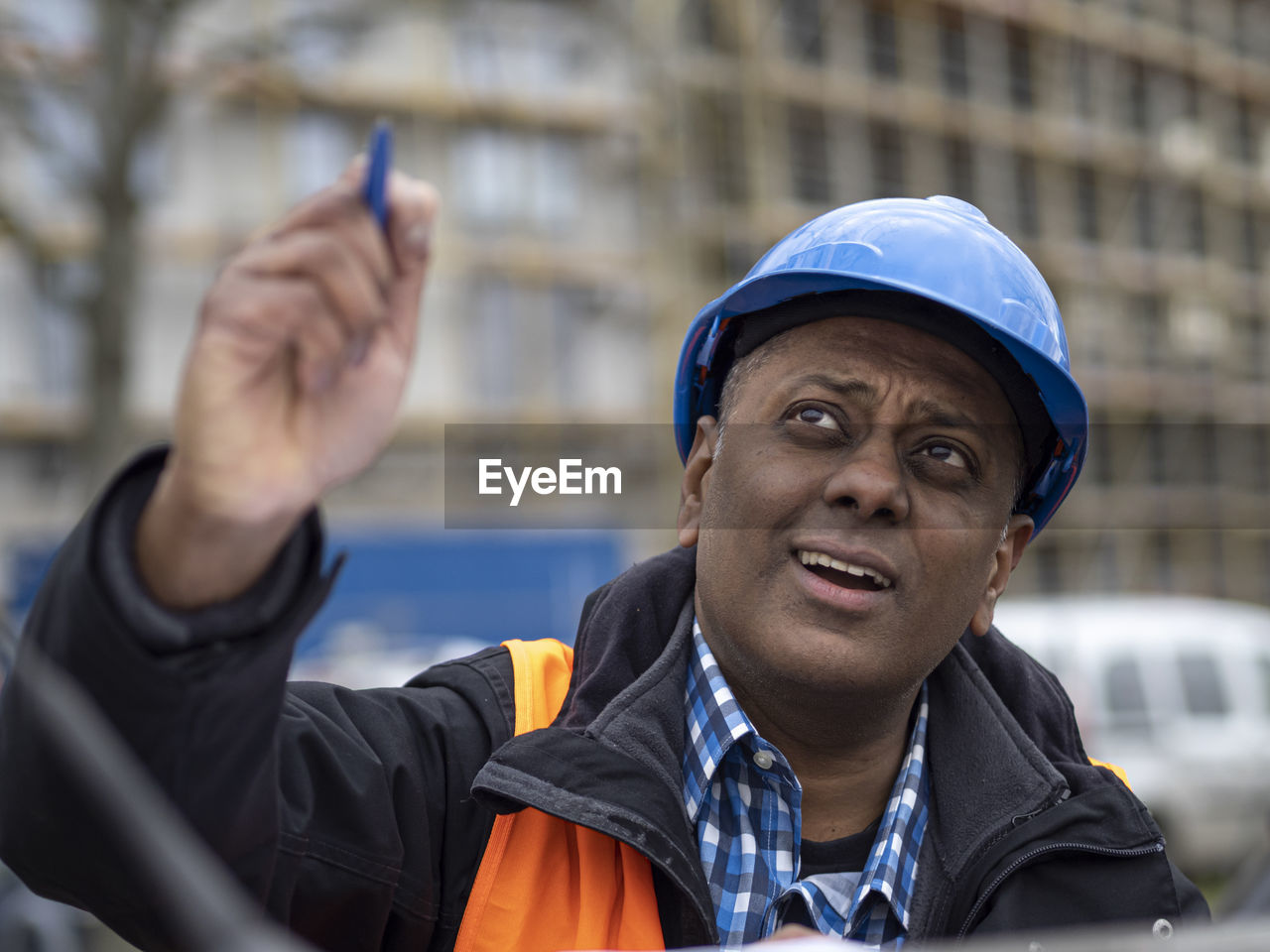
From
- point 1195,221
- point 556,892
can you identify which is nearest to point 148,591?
point 556,892

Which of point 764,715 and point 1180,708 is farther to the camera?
point 1180,708

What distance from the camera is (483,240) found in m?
22.1

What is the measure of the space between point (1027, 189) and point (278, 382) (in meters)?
28.7

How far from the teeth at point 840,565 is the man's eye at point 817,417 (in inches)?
8.0

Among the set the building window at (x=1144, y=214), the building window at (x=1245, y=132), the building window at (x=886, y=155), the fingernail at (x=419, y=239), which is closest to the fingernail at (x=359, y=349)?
the fingernail at (x=419, y=239)

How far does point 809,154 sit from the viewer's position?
2516 cm

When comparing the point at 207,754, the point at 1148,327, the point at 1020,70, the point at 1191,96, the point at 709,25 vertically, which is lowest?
the point at 207,754

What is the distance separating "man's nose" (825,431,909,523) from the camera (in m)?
1.85

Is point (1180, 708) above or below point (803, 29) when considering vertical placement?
below

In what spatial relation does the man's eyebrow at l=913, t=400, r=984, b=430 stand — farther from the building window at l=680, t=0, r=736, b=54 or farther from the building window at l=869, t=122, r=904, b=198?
the building window at l=869, t=122, r=904, b=198

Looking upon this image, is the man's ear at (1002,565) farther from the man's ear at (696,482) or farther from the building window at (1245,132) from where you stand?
the building window at (1245,132)

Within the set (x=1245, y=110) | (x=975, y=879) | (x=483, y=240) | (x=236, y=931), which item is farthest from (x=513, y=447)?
(x=1245, y=110)

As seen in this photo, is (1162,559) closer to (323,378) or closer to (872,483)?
(872,483)

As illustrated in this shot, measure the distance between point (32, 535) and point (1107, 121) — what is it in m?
24.0
